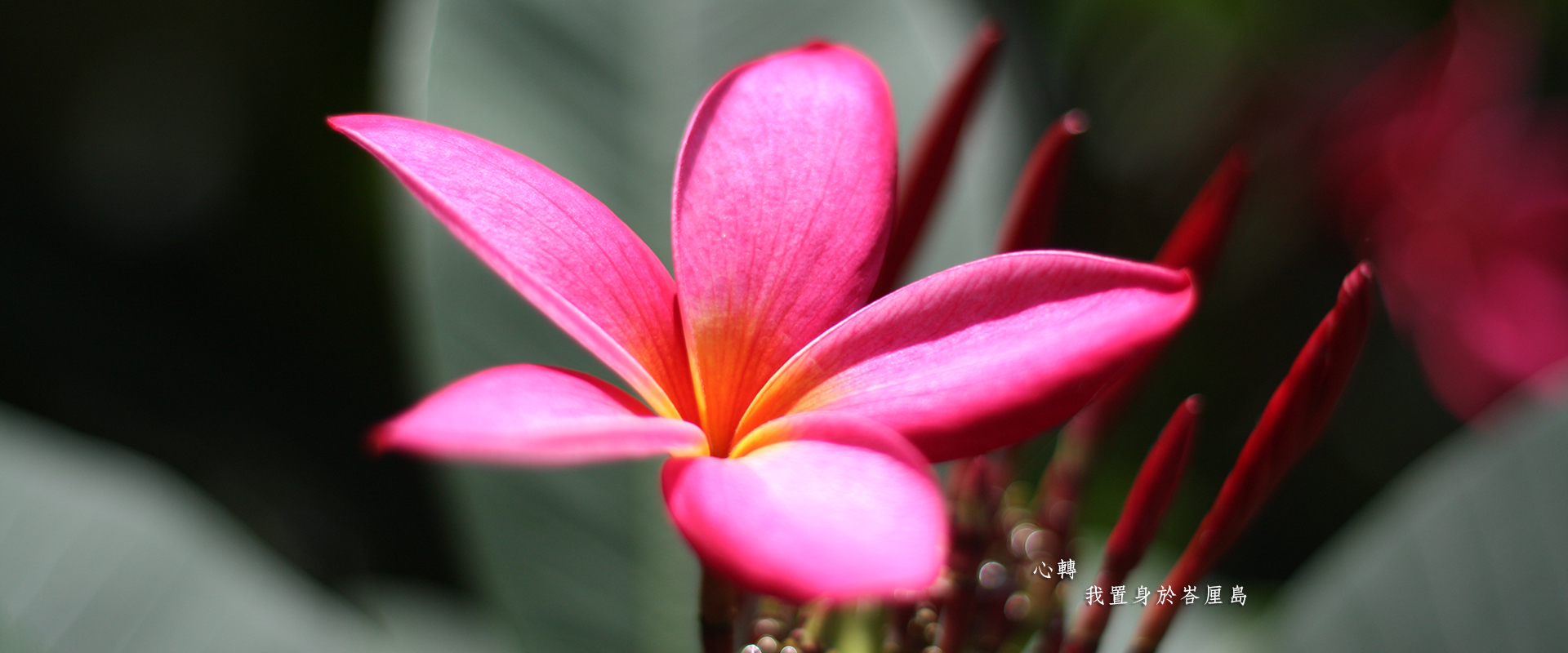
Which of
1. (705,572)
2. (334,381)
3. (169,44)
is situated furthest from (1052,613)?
(169,44)

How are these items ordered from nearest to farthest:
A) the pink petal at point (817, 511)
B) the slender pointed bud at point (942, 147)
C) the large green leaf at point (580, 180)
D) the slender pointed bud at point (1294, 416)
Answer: the pink petal at point (817, 511) → the slender pointed bud at point (1294, 416) → the slender pointed bud at point (942, 147) → the large green leaf at point (580, 180)

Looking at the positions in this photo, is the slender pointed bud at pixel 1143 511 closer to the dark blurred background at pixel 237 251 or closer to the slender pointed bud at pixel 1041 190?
the slender pointed bud at pixel 1041 190

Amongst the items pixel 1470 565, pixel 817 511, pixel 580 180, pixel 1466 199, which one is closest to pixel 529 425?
pixel 817 511

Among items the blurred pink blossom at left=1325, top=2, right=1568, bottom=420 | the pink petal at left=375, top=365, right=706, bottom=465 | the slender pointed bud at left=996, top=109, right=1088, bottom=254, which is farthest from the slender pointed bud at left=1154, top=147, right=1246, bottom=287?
the blurred pink blossom at left=1325, top=2, right=1568, bottom=420

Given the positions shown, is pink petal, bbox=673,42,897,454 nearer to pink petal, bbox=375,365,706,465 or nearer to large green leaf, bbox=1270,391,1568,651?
pink petal, bbox=375,365,706,465

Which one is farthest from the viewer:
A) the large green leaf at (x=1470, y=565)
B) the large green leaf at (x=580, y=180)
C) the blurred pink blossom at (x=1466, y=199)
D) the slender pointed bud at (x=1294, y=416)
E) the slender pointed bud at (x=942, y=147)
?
the blurred pink blossom at (x=1466, y=199)

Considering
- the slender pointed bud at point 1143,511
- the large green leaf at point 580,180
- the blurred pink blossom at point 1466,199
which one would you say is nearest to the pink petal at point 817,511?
the slender pointed bud at point 1143,511

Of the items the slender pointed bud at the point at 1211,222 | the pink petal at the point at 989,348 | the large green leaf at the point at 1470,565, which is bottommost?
the large green leaf at the point at 1470,565

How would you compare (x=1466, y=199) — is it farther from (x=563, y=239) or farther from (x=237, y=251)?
(x=237, y=251)
